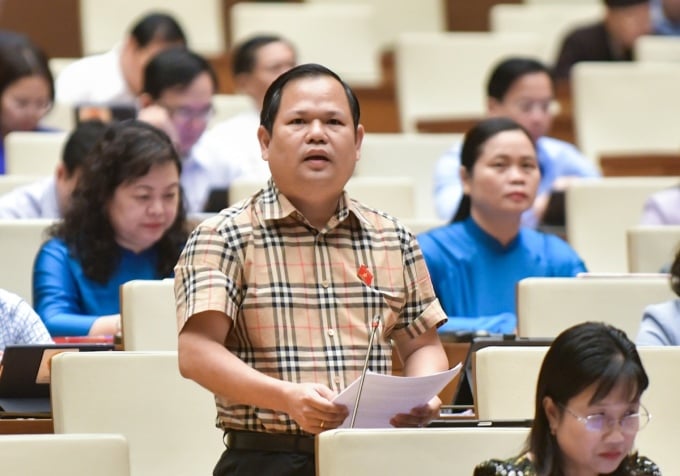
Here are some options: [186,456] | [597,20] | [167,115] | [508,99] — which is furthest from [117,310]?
[597,20]

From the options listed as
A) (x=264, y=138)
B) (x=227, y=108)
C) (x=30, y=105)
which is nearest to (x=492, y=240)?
(x=264, y=138)

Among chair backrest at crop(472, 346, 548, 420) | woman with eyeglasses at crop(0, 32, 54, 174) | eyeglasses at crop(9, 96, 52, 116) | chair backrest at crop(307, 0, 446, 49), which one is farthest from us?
chair backrest at crop(307, 0, 446, 49)

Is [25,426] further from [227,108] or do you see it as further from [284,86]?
[227,108]

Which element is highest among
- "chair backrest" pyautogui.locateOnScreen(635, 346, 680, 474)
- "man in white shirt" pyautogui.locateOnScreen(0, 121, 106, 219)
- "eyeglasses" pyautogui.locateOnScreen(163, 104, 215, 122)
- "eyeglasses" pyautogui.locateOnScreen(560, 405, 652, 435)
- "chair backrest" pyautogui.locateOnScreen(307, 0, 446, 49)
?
"chair backrest" pyautogui.locateOnScreen(307, 0, 446, 49)

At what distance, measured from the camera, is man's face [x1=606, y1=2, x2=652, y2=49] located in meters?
6.06

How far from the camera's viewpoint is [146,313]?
9.95 ft

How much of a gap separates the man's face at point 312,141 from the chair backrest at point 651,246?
157cm

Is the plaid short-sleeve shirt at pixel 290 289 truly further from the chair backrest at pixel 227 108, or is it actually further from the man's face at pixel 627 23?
the man's face at pixel 627 23

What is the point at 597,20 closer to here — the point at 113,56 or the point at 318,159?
the point at 113,56

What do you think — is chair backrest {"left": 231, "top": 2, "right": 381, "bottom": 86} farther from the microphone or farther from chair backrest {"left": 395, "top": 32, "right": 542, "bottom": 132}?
the microphone

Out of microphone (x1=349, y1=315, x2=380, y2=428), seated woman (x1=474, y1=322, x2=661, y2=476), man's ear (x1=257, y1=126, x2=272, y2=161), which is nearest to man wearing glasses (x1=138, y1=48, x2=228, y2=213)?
man's ear (x1=257, y1=126, x2=272, y2=161)

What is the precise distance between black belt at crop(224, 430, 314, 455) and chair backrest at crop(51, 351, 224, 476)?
51cm

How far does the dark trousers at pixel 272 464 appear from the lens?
2201 mm

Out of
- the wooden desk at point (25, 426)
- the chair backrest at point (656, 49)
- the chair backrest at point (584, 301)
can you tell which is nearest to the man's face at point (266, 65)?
the chair backrest at point (656, 49)
